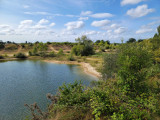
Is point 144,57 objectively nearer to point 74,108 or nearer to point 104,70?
point 74,108

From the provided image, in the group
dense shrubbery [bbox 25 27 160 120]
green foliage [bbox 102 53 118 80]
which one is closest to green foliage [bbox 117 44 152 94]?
dense shrubbery [bbox 25 27 160 120]

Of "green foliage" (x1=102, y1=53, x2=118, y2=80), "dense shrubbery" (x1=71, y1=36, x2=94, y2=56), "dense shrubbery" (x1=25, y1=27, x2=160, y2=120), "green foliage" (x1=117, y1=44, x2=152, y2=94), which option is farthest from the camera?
"dense shrubbery" (x1=71, y1=36, x2=94, y2=56)

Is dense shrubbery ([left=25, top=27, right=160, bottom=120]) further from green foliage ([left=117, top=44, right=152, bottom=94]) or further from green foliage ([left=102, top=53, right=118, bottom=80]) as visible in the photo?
green foliage ([left=102, top=53, right=118, bottom=80])

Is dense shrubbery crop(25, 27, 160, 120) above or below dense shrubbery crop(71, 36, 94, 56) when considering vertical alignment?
below

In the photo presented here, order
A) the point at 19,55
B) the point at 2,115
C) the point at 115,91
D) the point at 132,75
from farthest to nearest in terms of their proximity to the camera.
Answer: the point at 19,55 < the point at 2,115 < the point at 132,75 < the point at 115,91

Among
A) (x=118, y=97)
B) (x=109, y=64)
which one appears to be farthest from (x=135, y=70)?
(x=109, y=64)

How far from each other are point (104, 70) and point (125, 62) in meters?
8.75

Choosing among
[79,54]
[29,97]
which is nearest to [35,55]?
[79,54]

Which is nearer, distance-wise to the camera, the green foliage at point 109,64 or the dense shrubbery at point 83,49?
the green foliage at point 109,64

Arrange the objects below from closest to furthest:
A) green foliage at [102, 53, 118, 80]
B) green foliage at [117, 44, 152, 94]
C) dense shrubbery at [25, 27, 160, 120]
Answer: dense shrubbery at [25, 27, 160, 120] < green foliage at [117, 44, 152, 94] < green foliage at [102, 53, 118, 80]

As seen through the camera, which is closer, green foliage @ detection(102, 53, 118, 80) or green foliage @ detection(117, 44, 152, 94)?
green foliage @ detection(117, 44, 152, 94)

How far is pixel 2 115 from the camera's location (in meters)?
9.21

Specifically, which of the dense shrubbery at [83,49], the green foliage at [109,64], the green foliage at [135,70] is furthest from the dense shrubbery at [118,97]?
the dense shrubbery at [83,49]

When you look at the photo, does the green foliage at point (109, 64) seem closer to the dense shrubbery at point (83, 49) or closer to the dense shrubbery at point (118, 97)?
the dense shrubbery at point (118, 97)
